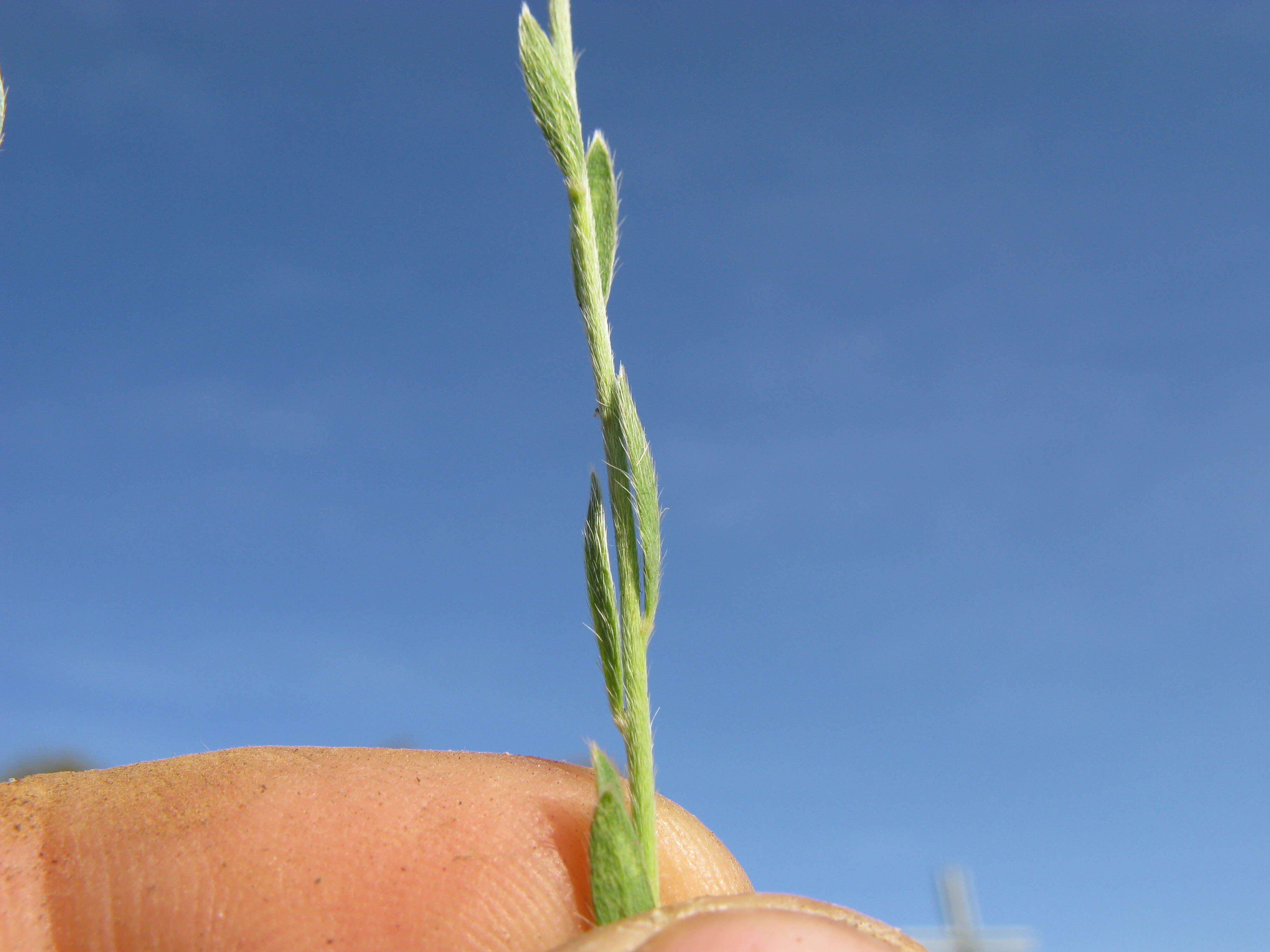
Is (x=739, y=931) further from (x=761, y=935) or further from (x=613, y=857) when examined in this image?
(x=613, y=857)

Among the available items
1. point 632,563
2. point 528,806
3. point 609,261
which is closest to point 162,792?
point 528,806

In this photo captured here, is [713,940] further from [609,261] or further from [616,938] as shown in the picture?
[609,261]

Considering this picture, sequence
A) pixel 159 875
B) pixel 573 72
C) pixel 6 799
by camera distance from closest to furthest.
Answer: pixel 573 72
pixel 159 875
pixel 6 799

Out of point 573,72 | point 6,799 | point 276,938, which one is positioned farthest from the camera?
point 6,799

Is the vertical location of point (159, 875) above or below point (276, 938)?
above

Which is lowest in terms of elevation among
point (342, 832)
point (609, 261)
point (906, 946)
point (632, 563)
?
point (906, 946)

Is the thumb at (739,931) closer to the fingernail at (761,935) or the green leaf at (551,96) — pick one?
the fingernail at (761,935)

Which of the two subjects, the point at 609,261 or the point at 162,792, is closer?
the point at 609,261
